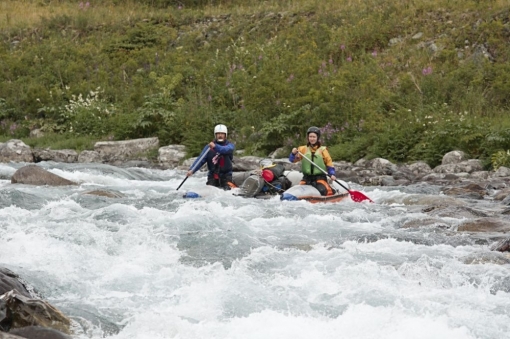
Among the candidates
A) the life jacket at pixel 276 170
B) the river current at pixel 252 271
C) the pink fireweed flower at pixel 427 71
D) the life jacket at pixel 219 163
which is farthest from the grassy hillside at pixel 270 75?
the river current at pixel 252 271

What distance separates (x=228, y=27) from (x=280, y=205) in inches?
592

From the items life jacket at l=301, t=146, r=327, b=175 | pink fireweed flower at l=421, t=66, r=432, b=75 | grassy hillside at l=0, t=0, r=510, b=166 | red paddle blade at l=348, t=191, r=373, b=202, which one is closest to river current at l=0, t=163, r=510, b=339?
red paddle blade at l=348, t=191, r=373, b=202

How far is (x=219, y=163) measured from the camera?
42.9 ft

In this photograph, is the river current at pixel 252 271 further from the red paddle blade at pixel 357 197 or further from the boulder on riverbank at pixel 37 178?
the boulder on riverbank at pixel 37 178

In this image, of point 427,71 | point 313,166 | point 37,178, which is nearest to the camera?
point 313,166

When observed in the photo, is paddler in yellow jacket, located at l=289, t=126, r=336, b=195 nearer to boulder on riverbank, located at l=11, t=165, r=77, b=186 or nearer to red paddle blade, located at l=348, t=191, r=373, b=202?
red paddle blade, located at l=348, t=191, r=373, b=202

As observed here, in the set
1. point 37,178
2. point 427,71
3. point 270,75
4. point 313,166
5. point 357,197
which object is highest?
point 427,71

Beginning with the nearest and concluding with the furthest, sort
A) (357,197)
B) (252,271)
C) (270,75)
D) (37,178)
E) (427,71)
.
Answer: (252,271)
(357,197)
(37,178)
(270,75)
(427,71)

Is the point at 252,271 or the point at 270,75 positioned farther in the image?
the point at 270,75

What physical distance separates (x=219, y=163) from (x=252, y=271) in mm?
5833

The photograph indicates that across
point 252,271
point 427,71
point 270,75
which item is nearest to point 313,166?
point 252,271

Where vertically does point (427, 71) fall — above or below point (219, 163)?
above

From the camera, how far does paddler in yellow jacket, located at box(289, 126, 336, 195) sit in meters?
12.3

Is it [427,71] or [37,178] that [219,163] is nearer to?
[37,178]
